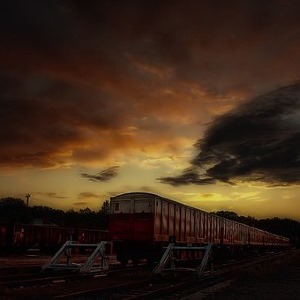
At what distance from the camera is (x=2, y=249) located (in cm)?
3219

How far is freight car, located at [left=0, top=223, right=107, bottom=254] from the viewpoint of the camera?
1236 inches

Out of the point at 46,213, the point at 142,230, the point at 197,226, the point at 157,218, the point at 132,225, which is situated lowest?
the point at 142,230

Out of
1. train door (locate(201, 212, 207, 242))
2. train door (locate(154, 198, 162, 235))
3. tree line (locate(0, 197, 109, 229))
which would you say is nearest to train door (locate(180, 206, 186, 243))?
train door (locate(154, 198, 162, 235))

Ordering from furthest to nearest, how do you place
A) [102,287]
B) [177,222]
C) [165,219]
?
[177,222], [165,219], [102,287]

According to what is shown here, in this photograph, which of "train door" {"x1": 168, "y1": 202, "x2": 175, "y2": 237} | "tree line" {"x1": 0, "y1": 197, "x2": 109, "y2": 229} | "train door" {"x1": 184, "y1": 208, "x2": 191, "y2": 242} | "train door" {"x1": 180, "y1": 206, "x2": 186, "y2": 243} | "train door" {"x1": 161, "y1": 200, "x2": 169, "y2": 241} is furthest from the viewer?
"tree line" {"x1": 0, "y1": 197, "x2": 109, "y2": 229}

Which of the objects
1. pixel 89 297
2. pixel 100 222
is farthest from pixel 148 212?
pixel 100 222

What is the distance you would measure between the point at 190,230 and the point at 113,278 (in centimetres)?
1111

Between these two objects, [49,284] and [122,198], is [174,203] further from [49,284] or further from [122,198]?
[49,284]

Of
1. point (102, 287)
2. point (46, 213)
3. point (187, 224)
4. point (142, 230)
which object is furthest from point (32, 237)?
point (46, 213)

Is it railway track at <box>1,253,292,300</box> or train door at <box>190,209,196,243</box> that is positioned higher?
train door at <box>190,209,196,243</box>

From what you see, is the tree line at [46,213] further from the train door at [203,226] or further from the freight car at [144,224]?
the freight car at [144,224]

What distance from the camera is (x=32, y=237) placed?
3384cm

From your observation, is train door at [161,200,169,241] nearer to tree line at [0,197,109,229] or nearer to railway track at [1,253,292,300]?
railway track at [1,253,292,300]

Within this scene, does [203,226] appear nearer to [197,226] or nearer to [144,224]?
[197,226]
